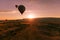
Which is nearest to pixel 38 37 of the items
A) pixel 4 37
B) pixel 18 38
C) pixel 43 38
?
pixel 43 38

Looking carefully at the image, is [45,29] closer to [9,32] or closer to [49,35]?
[49,35]

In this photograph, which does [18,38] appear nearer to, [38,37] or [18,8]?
[38,37]

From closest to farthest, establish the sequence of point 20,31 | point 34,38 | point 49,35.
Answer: point 34,38, point 49,35, point 20,31

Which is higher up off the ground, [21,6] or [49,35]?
[21,6]

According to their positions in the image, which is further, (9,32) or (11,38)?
(9,32)

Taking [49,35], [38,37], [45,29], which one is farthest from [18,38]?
[45,29]

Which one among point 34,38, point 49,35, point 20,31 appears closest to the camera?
point 34,38

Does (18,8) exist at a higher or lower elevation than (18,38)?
higher

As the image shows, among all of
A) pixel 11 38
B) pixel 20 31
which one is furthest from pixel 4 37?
pixel 20 31

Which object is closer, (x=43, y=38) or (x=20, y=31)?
(x=43, y=38)
